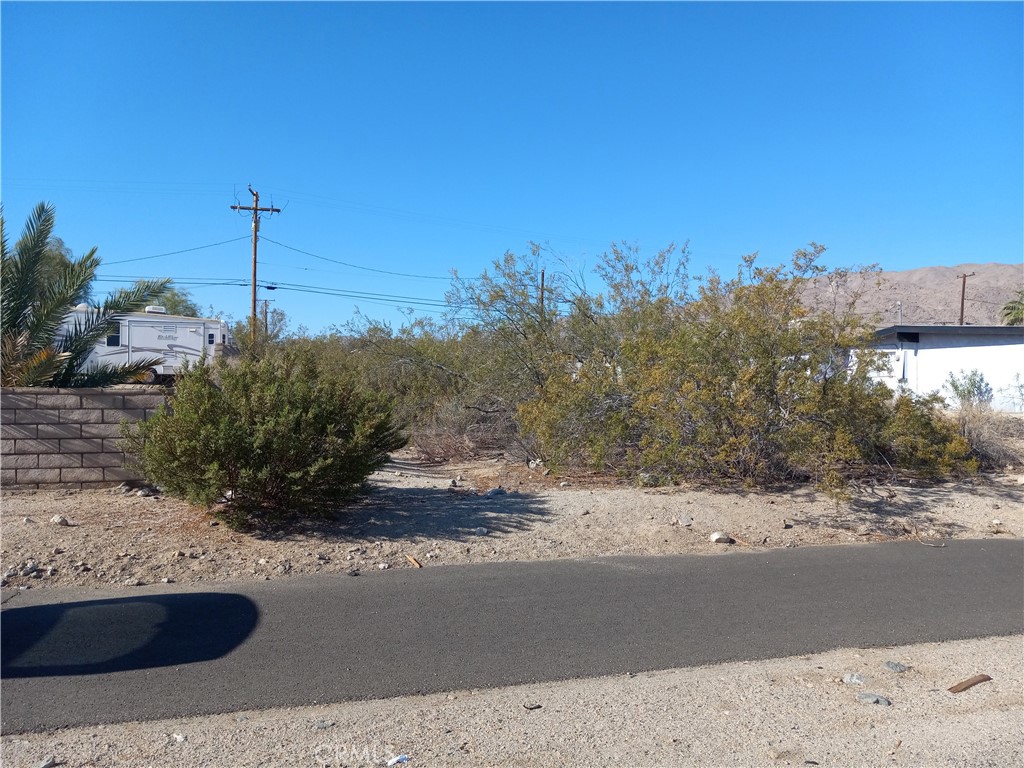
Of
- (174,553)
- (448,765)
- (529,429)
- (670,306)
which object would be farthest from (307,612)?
(670,306)

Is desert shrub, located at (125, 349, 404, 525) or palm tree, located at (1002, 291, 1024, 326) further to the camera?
palm tree, located at (1002, 291, 1024, 326)

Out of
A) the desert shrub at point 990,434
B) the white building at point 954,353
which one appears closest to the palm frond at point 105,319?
→ the desert shrub at point 990,434

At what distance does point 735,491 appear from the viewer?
10945 mm

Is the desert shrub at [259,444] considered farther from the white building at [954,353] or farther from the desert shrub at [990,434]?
the white building at [954,353]

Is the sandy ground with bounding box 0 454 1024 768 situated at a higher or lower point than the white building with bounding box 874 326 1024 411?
lower

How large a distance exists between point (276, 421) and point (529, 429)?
17.8 ft

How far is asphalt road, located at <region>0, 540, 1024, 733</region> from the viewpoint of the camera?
16.2ft

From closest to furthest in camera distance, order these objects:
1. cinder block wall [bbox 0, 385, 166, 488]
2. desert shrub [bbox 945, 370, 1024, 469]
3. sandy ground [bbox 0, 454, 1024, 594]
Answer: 1. sandy ground [bbox 0, 454, 1024, 594]
2. cinder block wall [bbox 0, 385, 166, 488]
3. desert shrub [bbox 945, 370, 1024, 469]

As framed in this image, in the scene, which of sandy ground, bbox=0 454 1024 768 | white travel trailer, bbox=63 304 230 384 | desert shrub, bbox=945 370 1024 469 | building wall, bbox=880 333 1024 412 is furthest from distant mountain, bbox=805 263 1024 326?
sandy ground, bbox=0 454 1024 768

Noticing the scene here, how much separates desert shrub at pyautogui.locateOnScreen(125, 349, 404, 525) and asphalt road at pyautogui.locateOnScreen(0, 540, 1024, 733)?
4.62ft

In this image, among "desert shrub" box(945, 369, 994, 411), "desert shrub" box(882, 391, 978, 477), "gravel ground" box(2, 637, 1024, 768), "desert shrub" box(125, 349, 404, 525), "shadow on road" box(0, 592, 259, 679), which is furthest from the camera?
"desert shrub" box(945, 369, 994, 411)

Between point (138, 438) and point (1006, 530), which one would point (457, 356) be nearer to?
point (138, 438)

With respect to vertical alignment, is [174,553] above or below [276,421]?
below

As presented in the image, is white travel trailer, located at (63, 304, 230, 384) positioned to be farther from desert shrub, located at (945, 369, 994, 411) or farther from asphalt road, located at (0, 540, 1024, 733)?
asphalt road, located at (0, 540, 1024, 733)
